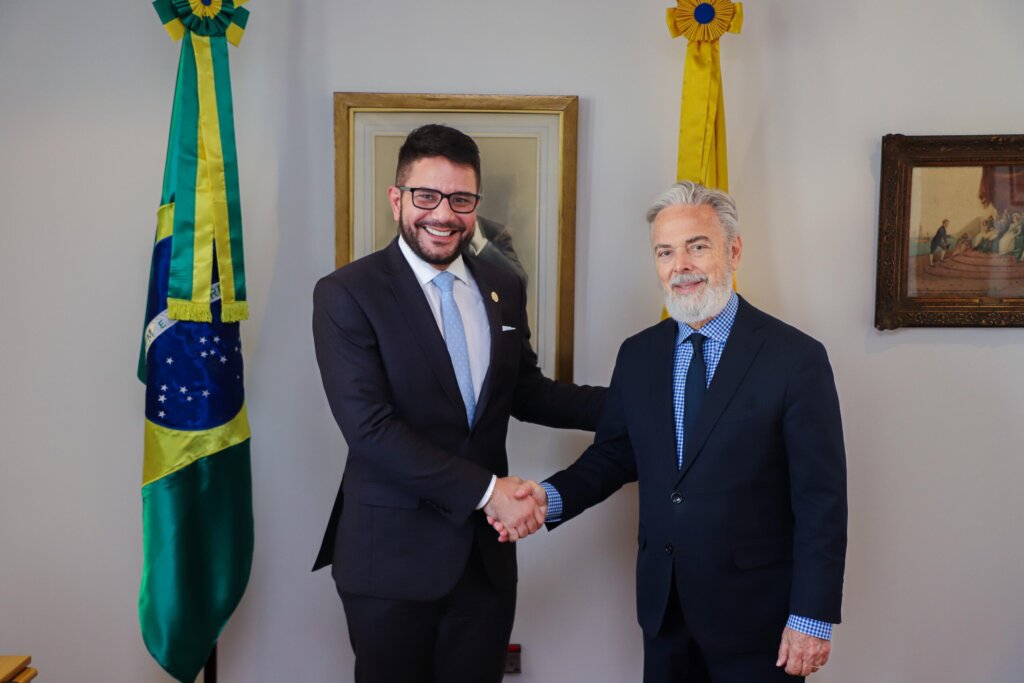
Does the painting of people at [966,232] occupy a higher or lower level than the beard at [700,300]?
higher

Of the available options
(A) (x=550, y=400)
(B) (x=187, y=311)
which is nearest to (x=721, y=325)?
(A) (x=550, y=400)

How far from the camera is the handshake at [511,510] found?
79.4 inches

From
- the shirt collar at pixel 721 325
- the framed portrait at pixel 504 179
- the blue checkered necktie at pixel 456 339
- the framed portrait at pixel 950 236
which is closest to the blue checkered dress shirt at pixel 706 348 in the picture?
the shirt collar at pixel 721 325

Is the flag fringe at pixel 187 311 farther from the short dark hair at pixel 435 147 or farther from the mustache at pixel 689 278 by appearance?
the mustache at pixel 689 278

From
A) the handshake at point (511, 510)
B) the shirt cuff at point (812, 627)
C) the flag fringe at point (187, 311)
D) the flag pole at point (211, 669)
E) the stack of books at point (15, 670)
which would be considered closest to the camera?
the shirt cuff at point (812, 627)

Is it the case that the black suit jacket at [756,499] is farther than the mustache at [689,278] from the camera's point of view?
No

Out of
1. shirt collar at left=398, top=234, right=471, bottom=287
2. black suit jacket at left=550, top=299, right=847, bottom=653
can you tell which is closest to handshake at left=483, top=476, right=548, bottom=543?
black suit jacket at left=550, top=299, right=847, bottom=653

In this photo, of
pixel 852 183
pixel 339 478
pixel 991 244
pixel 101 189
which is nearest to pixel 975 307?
pixel 991 244

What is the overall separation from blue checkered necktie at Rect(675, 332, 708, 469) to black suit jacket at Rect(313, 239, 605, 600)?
19.0 inches

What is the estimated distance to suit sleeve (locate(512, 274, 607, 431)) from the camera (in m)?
2.44

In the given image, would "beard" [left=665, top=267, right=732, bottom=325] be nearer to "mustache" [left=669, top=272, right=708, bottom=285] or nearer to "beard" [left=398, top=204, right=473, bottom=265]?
"mustache" [left=669, top=272, right=708, bottom=285]

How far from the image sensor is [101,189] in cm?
268

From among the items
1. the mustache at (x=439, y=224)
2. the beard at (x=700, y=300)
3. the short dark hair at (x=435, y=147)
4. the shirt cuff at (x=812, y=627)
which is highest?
the short dark hair at (x=435, y=147)

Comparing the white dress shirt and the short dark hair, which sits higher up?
the short dark hair
